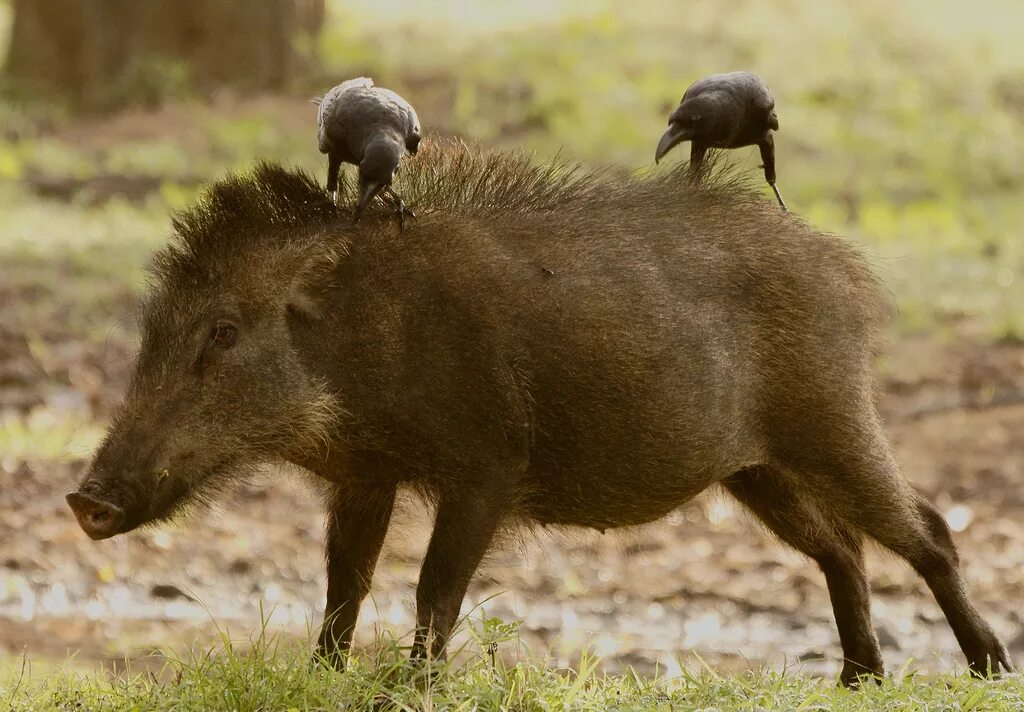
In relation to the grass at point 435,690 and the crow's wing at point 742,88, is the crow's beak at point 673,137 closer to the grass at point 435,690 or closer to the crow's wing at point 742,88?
the crow's wing at point 742,88

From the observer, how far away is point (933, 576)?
5637 millimetres

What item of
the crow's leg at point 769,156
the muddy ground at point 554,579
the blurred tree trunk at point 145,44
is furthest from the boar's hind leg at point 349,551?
the blurred tree trunk at point 145,44

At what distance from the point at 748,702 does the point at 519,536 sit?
95 centimetres

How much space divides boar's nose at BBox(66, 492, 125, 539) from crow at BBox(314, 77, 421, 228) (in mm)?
1099

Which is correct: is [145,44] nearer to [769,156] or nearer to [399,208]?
[769,156]

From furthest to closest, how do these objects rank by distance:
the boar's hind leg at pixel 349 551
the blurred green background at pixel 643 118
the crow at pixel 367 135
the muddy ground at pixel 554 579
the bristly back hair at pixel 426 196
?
the blurred green background at pixel 643 118, the muddy ground at pixel 554 579, the boar's hind leg at pixel 349 551, the bristly back hair at pixel 426 196, the crow at pixel 367 135

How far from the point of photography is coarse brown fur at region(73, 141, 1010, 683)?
4719 mm

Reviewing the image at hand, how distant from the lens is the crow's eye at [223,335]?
15.5 feet

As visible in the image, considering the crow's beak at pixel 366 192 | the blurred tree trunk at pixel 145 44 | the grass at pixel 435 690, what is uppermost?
the blurred tree trunk at pixel 145 44

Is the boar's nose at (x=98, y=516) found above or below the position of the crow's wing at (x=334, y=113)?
below

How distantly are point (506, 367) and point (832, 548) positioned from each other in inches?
62.4

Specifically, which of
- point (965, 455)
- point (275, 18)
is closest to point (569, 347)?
point (965, 455)

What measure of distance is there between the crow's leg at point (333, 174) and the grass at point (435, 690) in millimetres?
1397

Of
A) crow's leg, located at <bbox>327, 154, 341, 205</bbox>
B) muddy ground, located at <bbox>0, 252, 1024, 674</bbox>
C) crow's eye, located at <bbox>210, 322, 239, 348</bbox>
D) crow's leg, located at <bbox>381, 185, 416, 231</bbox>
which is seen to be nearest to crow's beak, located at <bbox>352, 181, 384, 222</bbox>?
crow's leg, located at <bbox>381, 185, 416, 231</bbox>
